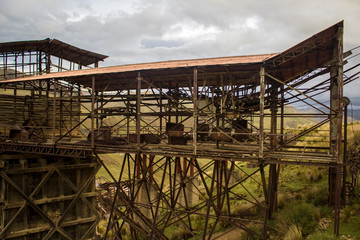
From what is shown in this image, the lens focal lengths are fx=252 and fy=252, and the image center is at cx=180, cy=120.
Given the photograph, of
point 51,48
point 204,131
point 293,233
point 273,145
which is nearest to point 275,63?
point 273,145

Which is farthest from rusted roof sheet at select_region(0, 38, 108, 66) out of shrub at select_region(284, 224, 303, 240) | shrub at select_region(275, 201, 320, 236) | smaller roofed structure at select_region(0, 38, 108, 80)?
shrub at select_region(284, 224, 303, 240)

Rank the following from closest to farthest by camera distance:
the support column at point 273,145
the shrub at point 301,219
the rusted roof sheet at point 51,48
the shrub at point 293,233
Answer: the shrub at point 293,233 < the shrub at point 301,219 < the support column at point 273,145 < the rusted roof sheet at point 51,48

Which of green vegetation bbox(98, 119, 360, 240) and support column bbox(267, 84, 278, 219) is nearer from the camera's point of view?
green vegetation bbox(98, 119, 360, 240)

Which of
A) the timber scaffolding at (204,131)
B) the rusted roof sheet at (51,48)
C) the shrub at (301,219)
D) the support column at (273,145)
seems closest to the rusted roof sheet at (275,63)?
the timber scaffolding at (204,131)

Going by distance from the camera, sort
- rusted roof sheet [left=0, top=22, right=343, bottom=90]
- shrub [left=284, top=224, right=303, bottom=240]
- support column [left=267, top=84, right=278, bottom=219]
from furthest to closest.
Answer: support column [left=267, top=84, right=278, bottom=219] < shrub [left=284, top=224, right=303, bottom=240] < rusted roof sheet [left=0, top=22, right=343, bottom=90]

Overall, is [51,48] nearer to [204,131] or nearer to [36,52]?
[36,52]

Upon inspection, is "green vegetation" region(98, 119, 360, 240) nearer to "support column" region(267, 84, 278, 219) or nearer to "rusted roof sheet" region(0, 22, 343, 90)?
"support column" region(267, 84, 278, 219)

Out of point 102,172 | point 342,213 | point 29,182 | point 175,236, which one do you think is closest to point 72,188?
point 29,182

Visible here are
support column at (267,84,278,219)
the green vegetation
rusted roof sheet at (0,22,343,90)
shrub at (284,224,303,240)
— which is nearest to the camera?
rusted roof sheet at (0,22,343,90)

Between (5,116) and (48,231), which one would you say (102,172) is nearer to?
(5,116)

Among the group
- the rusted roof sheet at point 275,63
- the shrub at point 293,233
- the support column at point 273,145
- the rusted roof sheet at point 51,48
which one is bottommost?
the shrub at point 293,233

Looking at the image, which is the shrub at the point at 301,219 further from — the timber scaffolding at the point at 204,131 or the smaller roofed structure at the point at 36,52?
the smaller roofed structure at the point at 36,52

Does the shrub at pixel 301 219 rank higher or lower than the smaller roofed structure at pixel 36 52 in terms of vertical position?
lower

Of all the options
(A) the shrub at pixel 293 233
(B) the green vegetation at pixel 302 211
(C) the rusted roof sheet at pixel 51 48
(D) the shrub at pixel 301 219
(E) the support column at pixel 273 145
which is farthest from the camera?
(C) the rusted roof sheet at pixel 51 48
